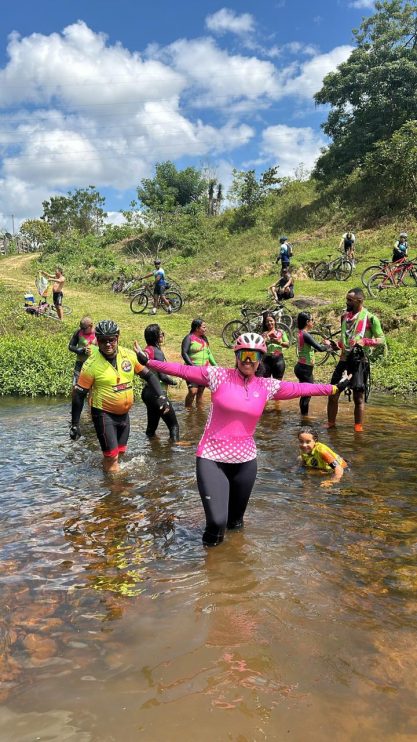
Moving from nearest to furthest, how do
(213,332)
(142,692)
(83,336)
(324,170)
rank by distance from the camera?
(142,692), (83,336), (213,332), (324,170)

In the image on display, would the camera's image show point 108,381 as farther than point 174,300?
No

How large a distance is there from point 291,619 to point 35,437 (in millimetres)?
6550

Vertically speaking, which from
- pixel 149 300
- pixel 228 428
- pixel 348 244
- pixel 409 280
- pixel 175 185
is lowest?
pixel 228 428

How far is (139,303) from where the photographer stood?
22859 mm

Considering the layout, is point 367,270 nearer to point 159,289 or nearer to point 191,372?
point 159,289

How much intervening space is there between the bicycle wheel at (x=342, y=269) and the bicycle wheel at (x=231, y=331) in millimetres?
6749

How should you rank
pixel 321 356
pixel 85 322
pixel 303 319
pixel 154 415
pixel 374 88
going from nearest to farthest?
pixel 154 415
pixel 303 319
pixel 85 322
pixel 321 356
pixel 374 88

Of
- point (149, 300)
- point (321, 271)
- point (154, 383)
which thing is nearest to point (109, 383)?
point (154, 383)

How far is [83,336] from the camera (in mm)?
10578

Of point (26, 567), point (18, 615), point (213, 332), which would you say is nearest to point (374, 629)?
point (18, 615)

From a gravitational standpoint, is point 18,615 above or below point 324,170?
below

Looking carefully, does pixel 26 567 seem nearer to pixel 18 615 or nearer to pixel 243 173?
pixel 18 615

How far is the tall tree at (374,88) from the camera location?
34.4 metres

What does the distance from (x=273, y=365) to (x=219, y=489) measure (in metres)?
6.34
